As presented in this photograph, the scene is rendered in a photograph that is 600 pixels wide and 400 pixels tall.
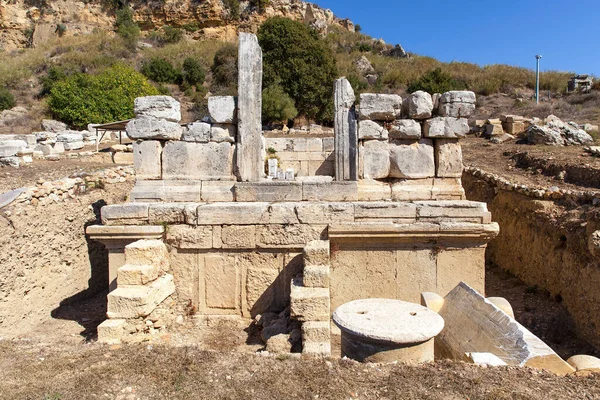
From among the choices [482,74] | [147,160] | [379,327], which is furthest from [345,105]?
[482,74]

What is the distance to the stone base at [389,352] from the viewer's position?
11.7 feet

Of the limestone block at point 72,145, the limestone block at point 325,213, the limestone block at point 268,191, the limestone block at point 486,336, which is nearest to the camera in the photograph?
the limestone block at point 486,336

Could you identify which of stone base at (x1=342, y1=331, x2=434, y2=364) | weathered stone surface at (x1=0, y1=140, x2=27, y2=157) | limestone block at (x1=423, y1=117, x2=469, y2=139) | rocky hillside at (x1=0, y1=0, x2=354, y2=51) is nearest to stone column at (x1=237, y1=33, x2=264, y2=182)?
limestone block at (x1=423, y1=117, x2=469, y2=139)

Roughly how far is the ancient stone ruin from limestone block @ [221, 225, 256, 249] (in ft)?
0.04

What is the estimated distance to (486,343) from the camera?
13.1 ft

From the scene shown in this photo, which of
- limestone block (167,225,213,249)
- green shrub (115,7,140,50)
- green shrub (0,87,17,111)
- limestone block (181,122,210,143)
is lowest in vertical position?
limestone block (167,225,213,249)

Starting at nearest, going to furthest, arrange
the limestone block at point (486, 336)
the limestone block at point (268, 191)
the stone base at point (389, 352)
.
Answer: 1. the limestone block at point (486, 336)
2. the stone base at point (389, 352)
3. the limestone block at point (268, 191)

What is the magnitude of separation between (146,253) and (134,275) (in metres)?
0.33

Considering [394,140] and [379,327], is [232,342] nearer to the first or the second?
[379,327]

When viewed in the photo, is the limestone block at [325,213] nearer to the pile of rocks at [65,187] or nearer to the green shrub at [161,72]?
the pile of rocks at [65,187]

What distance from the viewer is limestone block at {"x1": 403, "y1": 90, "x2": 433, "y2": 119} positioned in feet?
18.7

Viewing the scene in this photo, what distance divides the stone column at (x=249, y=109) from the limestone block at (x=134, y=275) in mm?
1774

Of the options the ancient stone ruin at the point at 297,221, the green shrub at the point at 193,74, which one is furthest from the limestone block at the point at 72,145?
the green shrub at the point at 193,74

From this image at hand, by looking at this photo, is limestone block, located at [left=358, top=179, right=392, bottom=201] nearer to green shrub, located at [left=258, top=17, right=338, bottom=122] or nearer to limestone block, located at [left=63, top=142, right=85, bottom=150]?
limestone block, located at [left=63, top=142, right=85, bottom=150]
